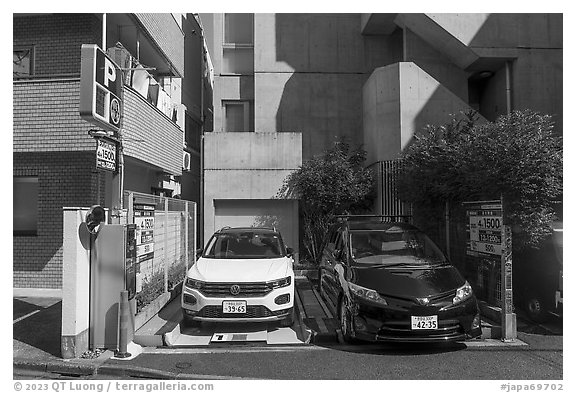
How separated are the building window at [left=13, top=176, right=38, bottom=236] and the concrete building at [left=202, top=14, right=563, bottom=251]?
15.6 ft

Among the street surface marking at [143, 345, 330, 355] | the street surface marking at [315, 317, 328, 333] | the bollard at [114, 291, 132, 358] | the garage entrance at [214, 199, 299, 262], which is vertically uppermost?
the garage entrance at [214, 199, 299, 262]

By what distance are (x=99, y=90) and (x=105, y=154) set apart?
102 cm

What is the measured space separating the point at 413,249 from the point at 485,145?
80.6 inches

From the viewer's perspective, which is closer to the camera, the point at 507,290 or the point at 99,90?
the point at 99,90

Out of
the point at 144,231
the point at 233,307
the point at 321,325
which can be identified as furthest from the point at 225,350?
the point at 144,231

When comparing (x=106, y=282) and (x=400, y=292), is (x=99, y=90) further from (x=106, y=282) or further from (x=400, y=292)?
(x=400, y=292)

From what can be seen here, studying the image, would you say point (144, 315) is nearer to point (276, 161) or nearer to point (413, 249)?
point (413, 249)

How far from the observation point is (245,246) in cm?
775

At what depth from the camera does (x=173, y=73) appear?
41.5 ft

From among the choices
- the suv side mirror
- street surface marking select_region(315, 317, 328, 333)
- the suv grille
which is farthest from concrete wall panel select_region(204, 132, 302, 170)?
the suv side mirror

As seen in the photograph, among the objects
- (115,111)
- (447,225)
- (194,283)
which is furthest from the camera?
(447,225)

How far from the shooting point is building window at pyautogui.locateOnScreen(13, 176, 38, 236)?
930 cm

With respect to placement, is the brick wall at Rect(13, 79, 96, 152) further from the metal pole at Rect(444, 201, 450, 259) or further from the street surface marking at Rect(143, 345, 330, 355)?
the metal pole at Rect(444, 201, 450, 259)

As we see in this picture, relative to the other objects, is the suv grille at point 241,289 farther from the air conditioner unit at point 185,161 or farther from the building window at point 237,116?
the building window at point 237,116
